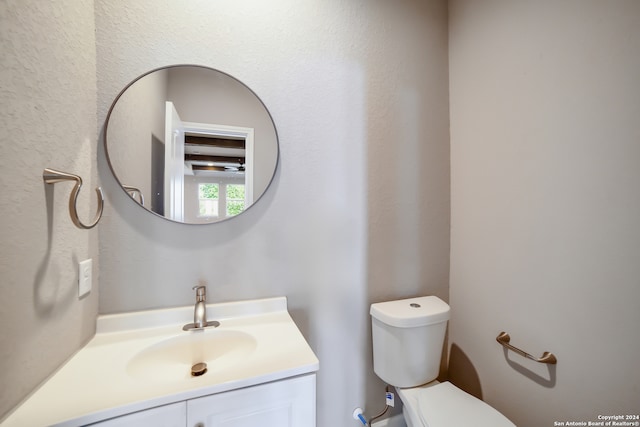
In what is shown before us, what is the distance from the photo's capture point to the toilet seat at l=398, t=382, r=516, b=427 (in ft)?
2.91

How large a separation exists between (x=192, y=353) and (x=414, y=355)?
0.94 meters

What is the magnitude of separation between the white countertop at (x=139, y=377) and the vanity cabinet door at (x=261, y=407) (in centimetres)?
3

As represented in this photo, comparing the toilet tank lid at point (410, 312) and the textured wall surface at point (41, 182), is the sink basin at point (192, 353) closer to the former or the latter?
the textured wall surface at point (41, 182)

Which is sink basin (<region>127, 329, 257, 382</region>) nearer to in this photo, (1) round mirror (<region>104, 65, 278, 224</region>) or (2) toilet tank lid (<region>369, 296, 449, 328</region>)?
(1) round mirror (<region>104, 65, 278, 224</region>)

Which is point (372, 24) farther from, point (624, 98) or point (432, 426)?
point (432, 426)

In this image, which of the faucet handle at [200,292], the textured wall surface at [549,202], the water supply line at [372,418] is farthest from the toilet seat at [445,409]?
the faucet handle at [200,292]

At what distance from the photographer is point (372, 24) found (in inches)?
48.0

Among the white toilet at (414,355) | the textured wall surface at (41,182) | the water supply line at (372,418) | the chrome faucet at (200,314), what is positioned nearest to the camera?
the textured wall surface at (41,182)

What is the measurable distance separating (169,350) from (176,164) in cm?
71

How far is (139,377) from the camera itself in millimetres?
729

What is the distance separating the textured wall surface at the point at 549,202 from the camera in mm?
759

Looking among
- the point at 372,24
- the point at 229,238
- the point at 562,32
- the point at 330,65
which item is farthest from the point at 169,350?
the point at 562,32

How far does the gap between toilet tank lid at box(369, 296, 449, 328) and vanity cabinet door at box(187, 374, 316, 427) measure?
0.51 meters

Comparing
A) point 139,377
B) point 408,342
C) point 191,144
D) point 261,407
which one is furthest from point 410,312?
point 191,144
